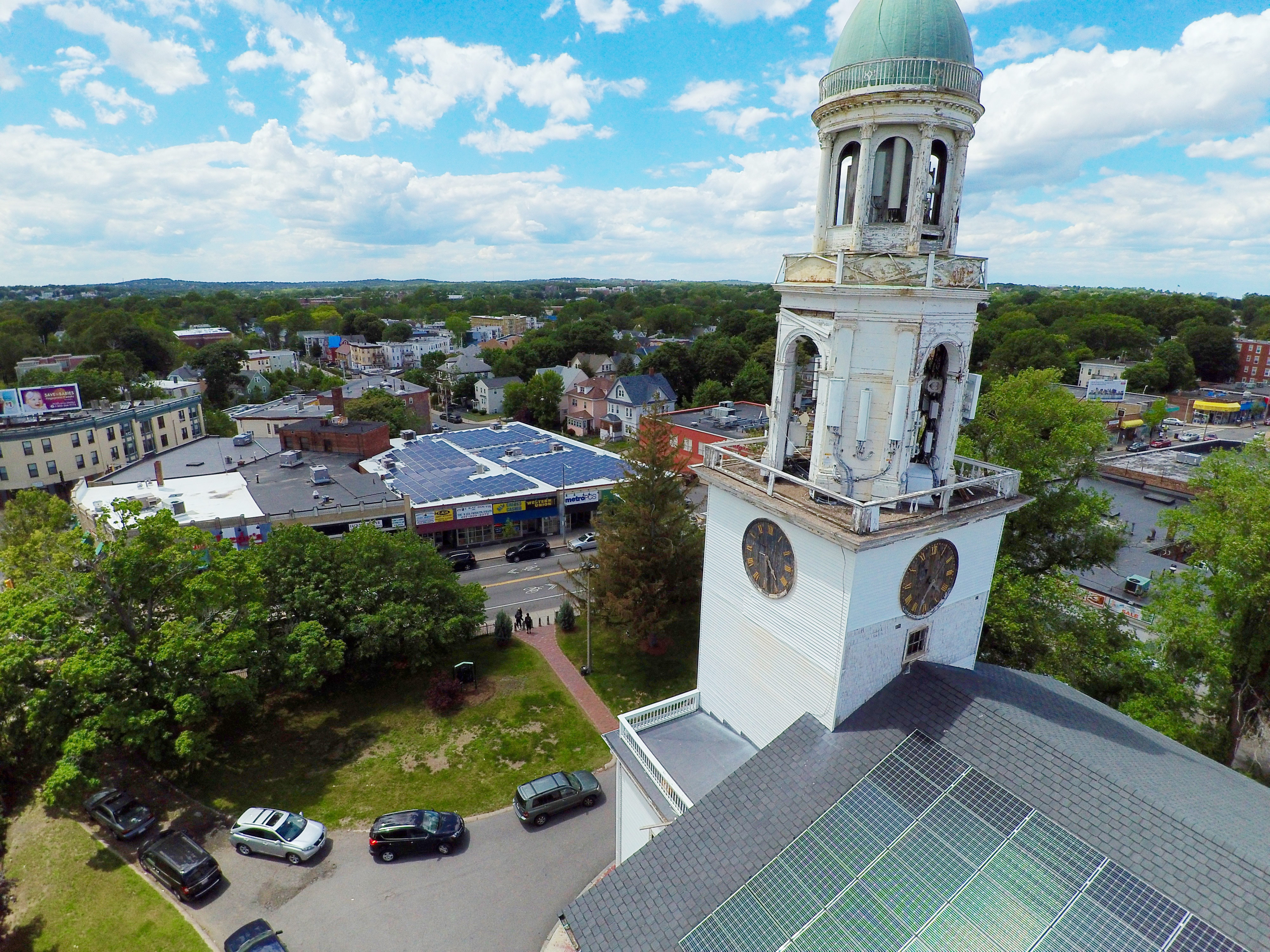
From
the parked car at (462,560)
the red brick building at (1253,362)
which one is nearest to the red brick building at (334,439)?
the parked car at (462,560)

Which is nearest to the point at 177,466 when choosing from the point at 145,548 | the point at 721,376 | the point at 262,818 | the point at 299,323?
the point at 145,548

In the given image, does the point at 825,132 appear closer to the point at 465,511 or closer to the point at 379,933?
the point at 379,933

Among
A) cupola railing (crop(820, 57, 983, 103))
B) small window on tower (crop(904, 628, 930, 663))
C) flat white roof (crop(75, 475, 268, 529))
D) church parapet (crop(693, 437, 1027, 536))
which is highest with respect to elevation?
cupola railing (crop(820, 57, 983, 103))

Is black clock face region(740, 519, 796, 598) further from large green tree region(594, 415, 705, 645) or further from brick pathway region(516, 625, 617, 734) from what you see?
large green tree region(594, 415, 705, 645)

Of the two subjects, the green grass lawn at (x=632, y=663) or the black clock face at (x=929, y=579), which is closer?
the black clock face at (x=929, y=579)

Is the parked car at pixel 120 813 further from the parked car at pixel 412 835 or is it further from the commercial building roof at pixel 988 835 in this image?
the commercial building roof at pixel 988 835

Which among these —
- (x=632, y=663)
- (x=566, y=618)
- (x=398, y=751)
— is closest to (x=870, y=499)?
(x=632, y=663)

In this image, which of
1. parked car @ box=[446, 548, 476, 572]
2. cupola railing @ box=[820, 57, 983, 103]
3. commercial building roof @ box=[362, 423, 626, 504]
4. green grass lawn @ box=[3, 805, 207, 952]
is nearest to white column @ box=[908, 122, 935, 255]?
cupola railing @ box=[820, 57, 983, 103]
